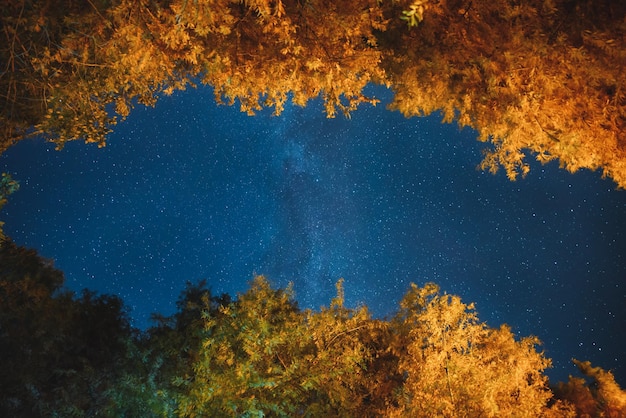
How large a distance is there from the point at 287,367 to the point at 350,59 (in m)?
8.98

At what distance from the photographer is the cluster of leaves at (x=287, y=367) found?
11.8m

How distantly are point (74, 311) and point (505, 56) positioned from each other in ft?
64.8

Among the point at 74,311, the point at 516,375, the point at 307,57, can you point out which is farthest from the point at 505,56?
the point at 74,311

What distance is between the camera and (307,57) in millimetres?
7391

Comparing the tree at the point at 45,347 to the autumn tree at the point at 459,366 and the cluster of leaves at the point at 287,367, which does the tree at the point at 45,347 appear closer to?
the cluster of leaves at the point at 287,367

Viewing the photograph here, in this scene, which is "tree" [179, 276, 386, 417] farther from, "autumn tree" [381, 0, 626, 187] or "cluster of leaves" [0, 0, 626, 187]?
"autumn tree" [381, 0, 626, 187]

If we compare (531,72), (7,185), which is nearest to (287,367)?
(7,185)

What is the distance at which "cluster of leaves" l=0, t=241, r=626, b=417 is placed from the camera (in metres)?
11.8

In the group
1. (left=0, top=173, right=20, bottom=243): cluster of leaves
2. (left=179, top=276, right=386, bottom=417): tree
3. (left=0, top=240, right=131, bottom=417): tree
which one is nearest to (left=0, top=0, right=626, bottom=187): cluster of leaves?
(left=0, top=173, right=20, bottom=243): cluster of leaves

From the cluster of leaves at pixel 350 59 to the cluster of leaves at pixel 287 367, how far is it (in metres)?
6.99

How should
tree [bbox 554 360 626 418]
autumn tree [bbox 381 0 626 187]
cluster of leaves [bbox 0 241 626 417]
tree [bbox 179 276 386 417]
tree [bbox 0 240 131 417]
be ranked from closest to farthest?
autumn tree [bbox 381 0 626 187], tree [bbox 179 276 386 417], cluster of leaves [bbox 0 241 626 417], tree [bbox 554 360 626 418], tree [bbox 0 240 131 417]

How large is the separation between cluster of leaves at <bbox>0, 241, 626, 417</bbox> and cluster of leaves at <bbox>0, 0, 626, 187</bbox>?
22.9ft

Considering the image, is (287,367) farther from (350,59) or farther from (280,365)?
(350,59)

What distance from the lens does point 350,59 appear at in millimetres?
7422
